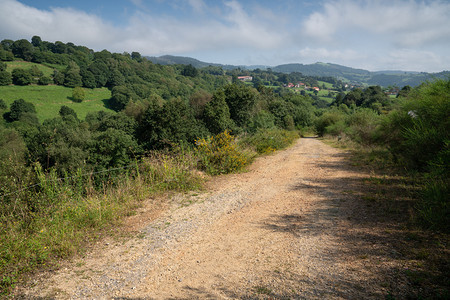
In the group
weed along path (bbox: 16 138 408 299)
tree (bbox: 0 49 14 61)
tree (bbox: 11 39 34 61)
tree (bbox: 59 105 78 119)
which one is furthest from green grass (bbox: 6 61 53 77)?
weed along path (bbox: 16 138 408 299)

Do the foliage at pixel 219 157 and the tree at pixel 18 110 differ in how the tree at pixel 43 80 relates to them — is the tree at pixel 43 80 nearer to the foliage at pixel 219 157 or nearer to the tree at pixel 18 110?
the tree at pixel 18 110

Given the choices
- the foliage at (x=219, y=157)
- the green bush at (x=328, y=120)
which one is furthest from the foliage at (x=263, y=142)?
the green bush at (x=328, y=120)

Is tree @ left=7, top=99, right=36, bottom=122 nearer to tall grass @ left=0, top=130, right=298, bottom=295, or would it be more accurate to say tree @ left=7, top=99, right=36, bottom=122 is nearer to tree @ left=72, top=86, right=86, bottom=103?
tree @ left=72, top=86, right=86, bottom=103

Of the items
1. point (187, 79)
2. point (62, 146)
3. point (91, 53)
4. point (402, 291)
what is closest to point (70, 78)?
point (187, 79)

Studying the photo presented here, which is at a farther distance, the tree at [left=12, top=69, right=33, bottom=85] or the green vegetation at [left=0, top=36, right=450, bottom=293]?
the tree at [left=12, top=69, right=33, bottom=85]

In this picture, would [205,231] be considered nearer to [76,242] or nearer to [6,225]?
[76,242]

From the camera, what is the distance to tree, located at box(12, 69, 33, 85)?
71.9m

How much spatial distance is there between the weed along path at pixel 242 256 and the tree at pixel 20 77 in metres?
92.2

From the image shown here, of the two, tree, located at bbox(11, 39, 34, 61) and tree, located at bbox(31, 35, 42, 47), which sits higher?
tree, located at bbox(31, 35, 42, 47)

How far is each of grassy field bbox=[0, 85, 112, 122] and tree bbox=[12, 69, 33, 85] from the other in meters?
2.09

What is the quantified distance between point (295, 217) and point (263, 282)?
2210 mm

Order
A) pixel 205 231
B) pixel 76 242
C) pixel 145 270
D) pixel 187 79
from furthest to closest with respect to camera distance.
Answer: pixel 187 79
pixel 205 231
pixel 76 242
pixel 145 270

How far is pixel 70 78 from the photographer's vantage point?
7850 centimetres


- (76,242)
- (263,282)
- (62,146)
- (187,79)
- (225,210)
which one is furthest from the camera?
(187,79)
